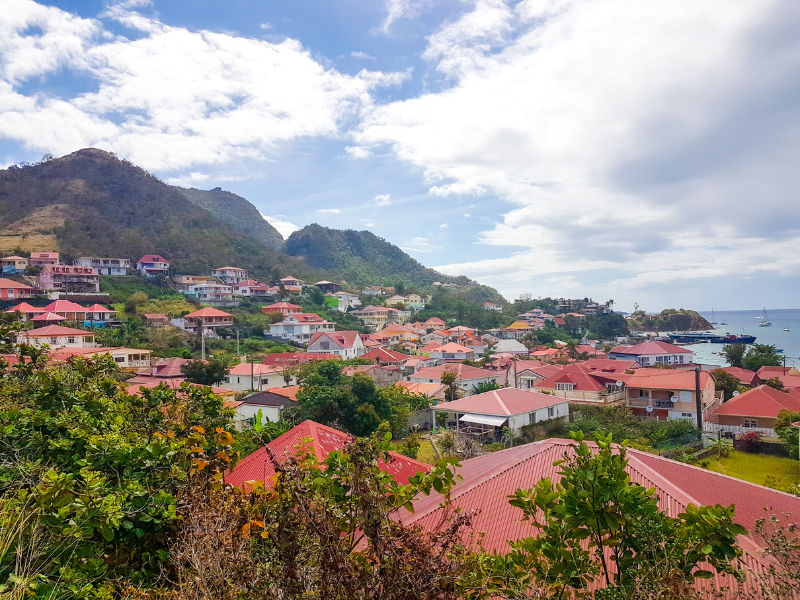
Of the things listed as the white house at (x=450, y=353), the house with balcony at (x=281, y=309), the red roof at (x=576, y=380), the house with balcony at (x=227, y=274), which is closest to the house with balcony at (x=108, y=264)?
the house with balcony at (x=227, y=274)

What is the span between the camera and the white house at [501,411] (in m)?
18.7

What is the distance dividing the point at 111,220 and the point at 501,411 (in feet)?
254

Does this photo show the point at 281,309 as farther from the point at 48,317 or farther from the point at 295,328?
the point at 48,317

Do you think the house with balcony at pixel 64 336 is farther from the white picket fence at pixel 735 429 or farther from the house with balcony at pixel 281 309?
the white picket fence at pixel 735 429

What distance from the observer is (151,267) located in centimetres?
5759

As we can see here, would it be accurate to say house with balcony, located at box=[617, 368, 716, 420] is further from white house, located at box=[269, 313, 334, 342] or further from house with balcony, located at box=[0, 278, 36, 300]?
house with balcony, located at box=[0, 278, 36, 300]

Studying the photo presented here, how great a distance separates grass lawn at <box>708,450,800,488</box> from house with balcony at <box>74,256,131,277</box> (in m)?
61.1

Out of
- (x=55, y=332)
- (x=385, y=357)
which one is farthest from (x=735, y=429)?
(x=55, y=332)

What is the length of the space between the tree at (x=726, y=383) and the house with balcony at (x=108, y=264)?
6128cm

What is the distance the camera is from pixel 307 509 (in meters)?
2.23

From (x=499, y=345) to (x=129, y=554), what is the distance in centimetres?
4956

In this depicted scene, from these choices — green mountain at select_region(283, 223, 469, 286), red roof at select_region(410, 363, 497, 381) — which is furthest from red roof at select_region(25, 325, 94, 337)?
green mountain at select_region(283, 223, 469, 286)

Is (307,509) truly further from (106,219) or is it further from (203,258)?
(106,219)

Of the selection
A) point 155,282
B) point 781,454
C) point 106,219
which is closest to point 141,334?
point 155,282
